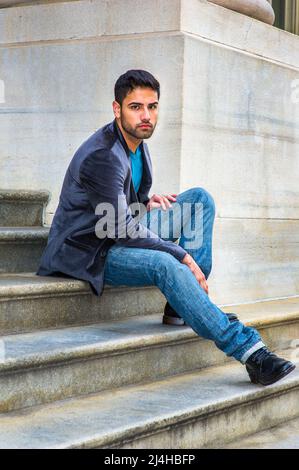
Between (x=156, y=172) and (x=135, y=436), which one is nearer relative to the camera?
(x=135, y=436)

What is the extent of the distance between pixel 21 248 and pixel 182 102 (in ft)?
4.16

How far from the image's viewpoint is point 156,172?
5.74 metres

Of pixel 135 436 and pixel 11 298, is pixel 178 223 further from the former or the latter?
pixel 135 436

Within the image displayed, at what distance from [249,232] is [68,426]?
276cm

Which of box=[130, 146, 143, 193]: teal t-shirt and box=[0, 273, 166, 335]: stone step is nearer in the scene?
box=[0, 273, 166, 335]: stone step

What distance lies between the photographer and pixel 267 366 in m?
Answer: 4.65

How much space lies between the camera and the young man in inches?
180

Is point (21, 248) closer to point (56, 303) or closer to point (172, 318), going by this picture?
point (56, 303)

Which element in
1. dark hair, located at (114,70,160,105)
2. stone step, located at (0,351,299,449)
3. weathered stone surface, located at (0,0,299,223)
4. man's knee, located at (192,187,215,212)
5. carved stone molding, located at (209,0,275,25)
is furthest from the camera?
carved stone molding, located at (209,0,275,25)

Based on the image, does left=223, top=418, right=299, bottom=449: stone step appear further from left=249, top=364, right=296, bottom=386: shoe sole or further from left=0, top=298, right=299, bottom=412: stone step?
left=0, top=298, right=299, bottom=412: stone step

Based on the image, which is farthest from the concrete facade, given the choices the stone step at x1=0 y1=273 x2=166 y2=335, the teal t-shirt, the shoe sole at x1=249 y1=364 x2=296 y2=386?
the shoe sole at x1=249 y1=364 x2=296 y2=386

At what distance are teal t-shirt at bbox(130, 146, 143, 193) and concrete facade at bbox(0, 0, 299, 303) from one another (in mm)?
480

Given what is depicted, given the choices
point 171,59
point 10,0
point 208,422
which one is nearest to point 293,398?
point 208,422

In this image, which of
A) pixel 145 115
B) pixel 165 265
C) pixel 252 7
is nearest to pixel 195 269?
pixel 165 265
